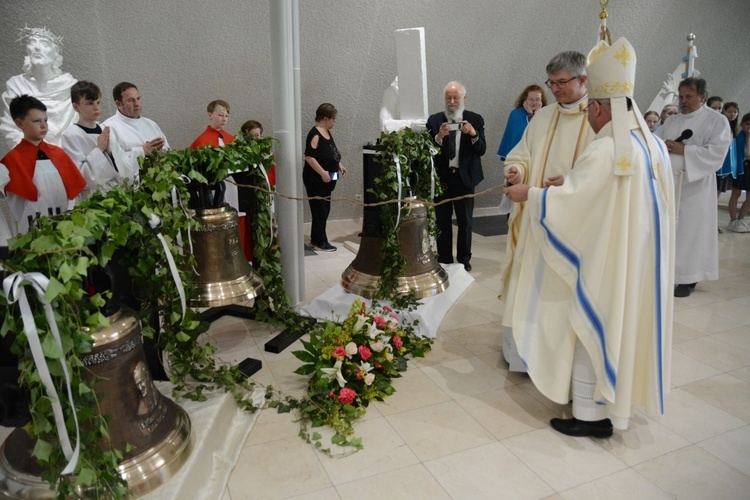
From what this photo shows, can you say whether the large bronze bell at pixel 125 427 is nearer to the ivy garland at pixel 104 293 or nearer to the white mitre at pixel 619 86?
the ivy garland at pixel 104 293

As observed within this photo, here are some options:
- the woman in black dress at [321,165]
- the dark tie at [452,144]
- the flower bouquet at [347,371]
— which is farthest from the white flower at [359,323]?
the woman in black dress at [321,165]

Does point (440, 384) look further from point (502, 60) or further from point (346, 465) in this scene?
point (502, 60)

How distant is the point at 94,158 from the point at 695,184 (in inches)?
206

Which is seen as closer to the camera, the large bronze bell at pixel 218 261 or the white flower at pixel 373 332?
the large bronze bell at pixel 218 261

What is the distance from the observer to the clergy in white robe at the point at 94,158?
441 cm

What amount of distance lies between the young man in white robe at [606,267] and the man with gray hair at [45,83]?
5.29m

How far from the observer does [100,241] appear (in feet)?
7.67

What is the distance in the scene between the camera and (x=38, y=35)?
626 cm

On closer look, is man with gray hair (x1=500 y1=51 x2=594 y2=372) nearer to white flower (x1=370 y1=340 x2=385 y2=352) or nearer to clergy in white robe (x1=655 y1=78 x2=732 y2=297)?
white flower (x1=370 y1=340 x2=385 y2=352)

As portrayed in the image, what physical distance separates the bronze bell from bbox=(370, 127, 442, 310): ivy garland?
0.27 feet

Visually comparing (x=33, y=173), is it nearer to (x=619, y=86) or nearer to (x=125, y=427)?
(x=125, y=427)

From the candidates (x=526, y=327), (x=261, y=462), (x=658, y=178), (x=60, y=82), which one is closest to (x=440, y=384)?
(x=526, y=327)

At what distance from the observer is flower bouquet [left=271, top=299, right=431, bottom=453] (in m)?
3.17

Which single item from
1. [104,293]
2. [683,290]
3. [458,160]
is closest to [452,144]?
[458,160]
